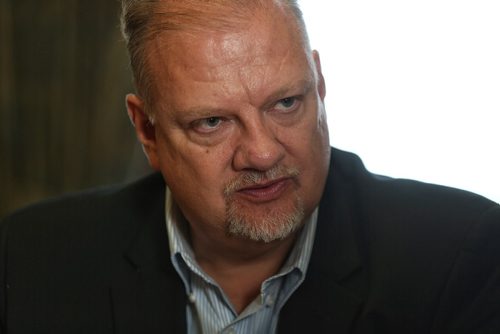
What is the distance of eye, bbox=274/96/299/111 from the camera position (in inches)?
75.7

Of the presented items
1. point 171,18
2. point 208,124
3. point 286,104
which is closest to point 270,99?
point 286,104

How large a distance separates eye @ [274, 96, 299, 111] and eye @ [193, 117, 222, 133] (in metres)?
0.13

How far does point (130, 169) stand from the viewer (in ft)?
12.5

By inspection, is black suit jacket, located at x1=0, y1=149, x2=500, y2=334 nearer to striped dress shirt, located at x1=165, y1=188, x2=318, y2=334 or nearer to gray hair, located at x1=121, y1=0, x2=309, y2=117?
striped dress shirt, located at x1=165, y1=188, x2=318, y2=334

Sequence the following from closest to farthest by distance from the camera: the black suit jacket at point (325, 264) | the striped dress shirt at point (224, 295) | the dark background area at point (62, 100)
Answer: the black suit jacket at point (325, 264) → the striped dress shirt at point (224, 295) → the dark background area at point (62, 100)

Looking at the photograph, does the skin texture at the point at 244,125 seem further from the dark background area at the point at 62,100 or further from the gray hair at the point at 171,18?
the dark background area at the point at 62,100

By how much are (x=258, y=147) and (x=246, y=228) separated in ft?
0.65

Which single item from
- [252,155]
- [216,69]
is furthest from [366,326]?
[216,69]

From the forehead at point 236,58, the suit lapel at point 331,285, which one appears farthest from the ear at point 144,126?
the suit lapel at point 331,285

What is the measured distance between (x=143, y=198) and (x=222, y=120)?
23.2 inches

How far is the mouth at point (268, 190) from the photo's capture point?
1917 millimetres

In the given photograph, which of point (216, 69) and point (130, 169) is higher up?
point (216, 69)

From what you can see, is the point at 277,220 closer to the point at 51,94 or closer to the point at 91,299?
the point at 91,299

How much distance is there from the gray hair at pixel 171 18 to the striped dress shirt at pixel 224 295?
0.39m
